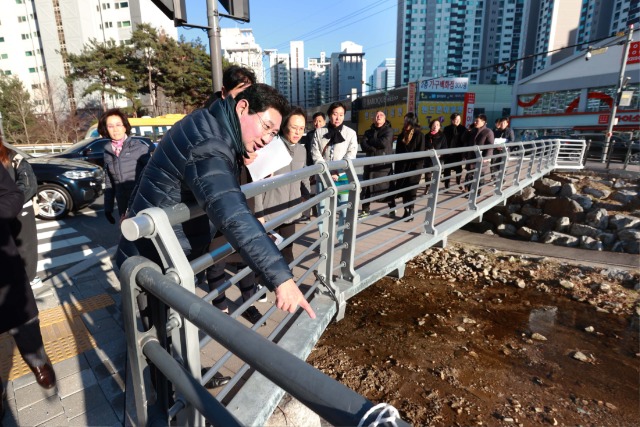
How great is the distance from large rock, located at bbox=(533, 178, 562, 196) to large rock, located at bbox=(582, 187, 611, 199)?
75cm

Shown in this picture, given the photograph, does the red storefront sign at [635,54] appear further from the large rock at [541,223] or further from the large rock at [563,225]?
the large rock at [563,225]

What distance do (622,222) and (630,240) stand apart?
893 millimetres

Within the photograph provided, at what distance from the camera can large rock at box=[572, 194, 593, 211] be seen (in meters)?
10.6

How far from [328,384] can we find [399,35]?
113 m

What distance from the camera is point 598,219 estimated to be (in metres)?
9.69

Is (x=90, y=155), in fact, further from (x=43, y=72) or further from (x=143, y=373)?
(x=43, y=72)

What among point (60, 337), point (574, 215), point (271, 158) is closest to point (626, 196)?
point (574, 215)

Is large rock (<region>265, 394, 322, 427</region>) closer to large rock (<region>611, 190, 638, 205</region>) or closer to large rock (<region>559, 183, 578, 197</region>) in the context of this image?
large rock (<region>559, 183, 578, 197</region>)

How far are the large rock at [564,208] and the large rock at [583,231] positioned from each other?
1121 millimetres

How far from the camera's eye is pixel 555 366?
13.2ft

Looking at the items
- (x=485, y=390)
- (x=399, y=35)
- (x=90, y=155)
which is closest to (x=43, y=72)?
(x=90, y=155)

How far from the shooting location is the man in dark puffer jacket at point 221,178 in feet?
4.12

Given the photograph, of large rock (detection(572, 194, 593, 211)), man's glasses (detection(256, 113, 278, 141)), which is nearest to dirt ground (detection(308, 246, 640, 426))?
man's glasses (detection(256, 113, 278, 141))

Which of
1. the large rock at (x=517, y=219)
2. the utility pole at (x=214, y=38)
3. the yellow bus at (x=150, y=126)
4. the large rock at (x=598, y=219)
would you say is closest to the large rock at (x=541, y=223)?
the large rock at (x=517, y=219)
